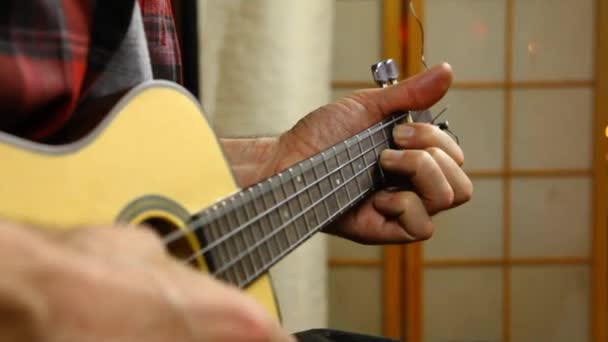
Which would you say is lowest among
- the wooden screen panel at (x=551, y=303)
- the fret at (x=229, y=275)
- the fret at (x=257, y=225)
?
the wooden screen panel at (x=551, y=303)

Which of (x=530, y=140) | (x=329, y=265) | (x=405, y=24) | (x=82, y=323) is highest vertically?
(x=82, y=323)

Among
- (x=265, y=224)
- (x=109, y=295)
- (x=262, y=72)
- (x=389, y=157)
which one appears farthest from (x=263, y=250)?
(x=262, y=72)

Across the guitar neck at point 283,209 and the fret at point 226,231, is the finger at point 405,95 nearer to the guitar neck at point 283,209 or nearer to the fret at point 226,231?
the guitar neck at point 283,209

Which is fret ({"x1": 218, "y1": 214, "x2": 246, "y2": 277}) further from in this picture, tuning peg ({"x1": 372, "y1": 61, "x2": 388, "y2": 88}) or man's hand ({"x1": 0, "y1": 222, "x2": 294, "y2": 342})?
tuning peg ({"x1": 372, "y1": 61, "x2": 388, "y2": 88})

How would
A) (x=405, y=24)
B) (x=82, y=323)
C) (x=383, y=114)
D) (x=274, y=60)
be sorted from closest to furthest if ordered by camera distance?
1. (x=82, y=323)
2. (x=383, y=114)
3. (x=274, y=60)
4. (x=405, y=24)

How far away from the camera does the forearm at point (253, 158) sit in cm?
94

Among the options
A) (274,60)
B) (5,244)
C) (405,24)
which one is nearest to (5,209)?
(5,244)

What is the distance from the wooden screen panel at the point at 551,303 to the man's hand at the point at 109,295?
6.98ft

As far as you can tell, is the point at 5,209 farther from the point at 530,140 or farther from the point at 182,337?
the point at 530,140

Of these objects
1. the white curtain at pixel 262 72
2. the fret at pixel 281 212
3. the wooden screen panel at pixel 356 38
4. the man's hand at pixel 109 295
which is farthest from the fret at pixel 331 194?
the wooden screen panel at pixel 356 38

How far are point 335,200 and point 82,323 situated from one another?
1.40 ft

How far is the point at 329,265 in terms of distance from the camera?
8.05 ft

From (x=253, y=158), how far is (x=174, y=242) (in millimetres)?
431

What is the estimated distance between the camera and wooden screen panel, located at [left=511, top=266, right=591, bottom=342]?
7.97 feet
